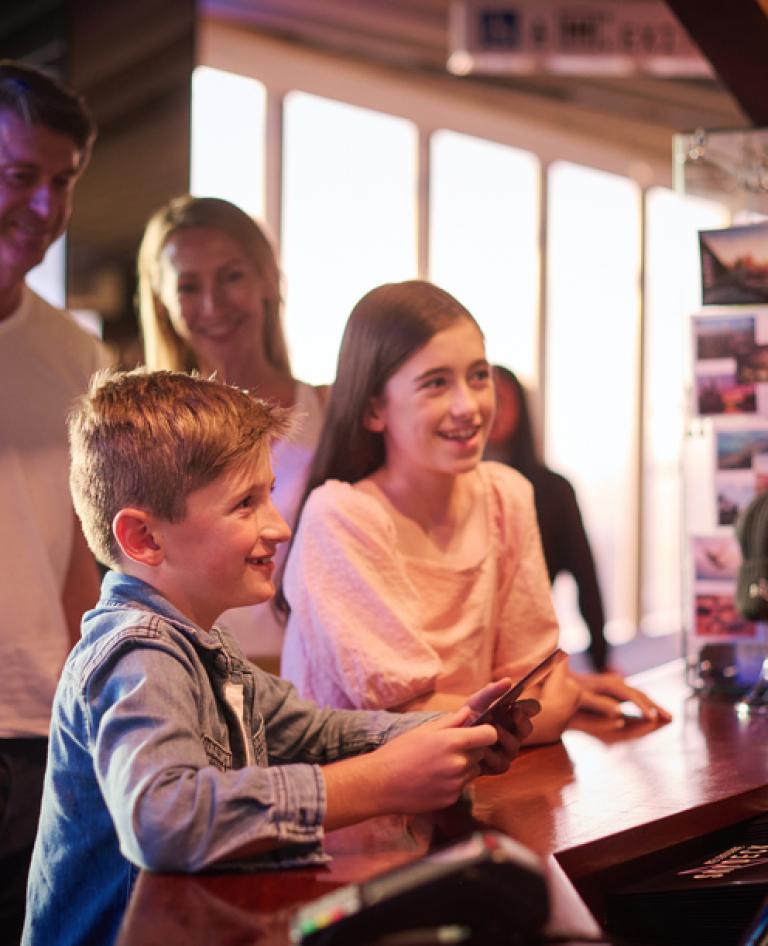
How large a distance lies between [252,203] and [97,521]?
4.89m

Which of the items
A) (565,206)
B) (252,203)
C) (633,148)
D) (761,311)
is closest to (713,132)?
(761,311)

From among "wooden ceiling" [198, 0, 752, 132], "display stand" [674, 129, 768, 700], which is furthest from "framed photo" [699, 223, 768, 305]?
"wooden ceiling" [198, 0, 752, 132]

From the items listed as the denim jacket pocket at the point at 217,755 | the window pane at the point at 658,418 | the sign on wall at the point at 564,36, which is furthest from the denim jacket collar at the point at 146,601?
the window pane at the point at 658,418

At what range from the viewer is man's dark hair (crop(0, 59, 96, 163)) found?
7.42 feet

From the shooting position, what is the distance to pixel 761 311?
2.62 meters

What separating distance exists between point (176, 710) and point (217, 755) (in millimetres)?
142

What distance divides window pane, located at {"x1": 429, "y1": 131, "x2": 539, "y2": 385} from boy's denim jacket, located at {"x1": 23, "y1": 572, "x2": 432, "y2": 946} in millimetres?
5777

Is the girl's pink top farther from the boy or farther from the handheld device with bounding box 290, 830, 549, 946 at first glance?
the handheld device with bounding box 290, 830, 549, 946

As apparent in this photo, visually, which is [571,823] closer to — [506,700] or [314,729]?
[506,700]

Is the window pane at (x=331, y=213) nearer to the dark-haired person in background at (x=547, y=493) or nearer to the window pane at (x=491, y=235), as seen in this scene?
the window pane at (x=491, y=235)

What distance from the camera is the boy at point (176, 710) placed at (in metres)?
1.24

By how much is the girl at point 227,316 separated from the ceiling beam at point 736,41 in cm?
99

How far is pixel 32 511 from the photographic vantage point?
91.2 inches

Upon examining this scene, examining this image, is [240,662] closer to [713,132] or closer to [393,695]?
[393,695]
